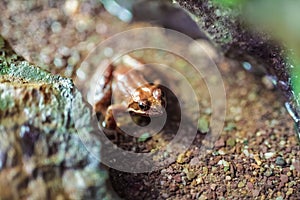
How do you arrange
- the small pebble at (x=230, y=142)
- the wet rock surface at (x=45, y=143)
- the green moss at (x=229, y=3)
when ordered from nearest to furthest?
1. the green moss at (x=229, y=3)
2. the wet rock surface at (x=45, y=143)
3. the small pebble at (x=230, y=142)

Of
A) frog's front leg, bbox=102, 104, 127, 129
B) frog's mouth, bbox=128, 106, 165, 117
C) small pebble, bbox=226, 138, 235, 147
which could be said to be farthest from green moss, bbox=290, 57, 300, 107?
frog's front leg, bbox=102, 104, 127, 129

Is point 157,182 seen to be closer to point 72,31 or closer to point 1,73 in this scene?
point 1,73

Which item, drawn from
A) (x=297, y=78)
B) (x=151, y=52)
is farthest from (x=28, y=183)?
(x=151, y=52)

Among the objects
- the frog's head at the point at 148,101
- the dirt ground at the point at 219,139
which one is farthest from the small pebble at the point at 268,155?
the frog's head at the point at 148,101

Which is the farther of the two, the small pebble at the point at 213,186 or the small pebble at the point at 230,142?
the small pebble at the point at 230,142

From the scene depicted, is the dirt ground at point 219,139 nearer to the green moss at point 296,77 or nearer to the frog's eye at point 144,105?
the frog's eye at point 144,105

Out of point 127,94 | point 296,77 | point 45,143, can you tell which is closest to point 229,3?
point 296,77

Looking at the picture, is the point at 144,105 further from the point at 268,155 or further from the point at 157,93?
the point at 268,155
